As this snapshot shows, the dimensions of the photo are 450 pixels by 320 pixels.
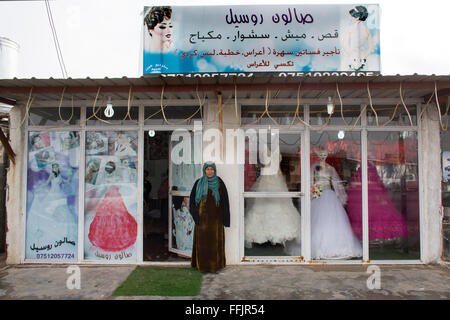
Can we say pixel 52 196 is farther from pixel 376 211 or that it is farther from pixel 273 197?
pixel 376 211

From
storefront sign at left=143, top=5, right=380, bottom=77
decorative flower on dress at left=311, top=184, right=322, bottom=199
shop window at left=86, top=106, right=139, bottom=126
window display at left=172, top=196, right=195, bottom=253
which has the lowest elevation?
window display at left=172, top=196, right=195, bottom=253

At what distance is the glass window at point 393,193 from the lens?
5.74 metres

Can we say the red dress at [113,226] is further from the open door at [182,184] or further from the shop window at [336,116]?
the shop window at [336,116]

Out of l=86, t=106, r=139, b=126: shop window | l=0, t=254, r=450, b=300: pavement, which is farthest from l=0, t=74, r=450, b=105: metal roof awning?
l=0, t=254, r=450, b=300: pavement

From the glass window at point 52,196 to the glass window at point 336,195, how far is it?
14.7 feet

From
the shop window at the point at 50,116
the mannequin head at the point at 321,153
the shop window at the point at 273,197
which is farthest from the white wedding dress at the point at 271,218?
the shop window at the point at 50,116

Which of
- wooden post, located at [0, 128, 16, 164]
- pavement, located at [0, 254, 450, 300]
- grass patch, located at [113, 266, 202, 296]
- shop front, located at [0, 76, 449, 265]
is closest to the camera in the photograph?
pavement, located at [0, 254, 450, 300]

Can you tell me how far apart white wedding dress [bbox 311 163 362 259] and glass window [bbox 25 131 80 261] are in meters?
4.46

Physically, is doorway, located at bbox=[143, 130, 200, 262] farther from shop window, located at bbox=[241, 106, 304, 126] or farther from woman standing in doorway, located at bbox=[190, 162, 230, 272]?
shop window, located at bbox=[241, 106, 304, 126]

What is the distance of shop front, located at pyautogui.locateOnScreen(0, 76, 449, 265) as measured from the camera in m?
5.61

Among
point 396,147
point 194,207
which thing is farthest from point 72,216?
point 396,147

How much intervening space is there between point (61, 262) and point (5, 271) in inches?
33.5

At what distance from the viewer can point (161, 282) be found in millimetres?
4738

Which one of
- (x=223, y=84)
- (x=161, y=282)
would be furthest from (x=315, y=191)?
(x=161, y=282)
